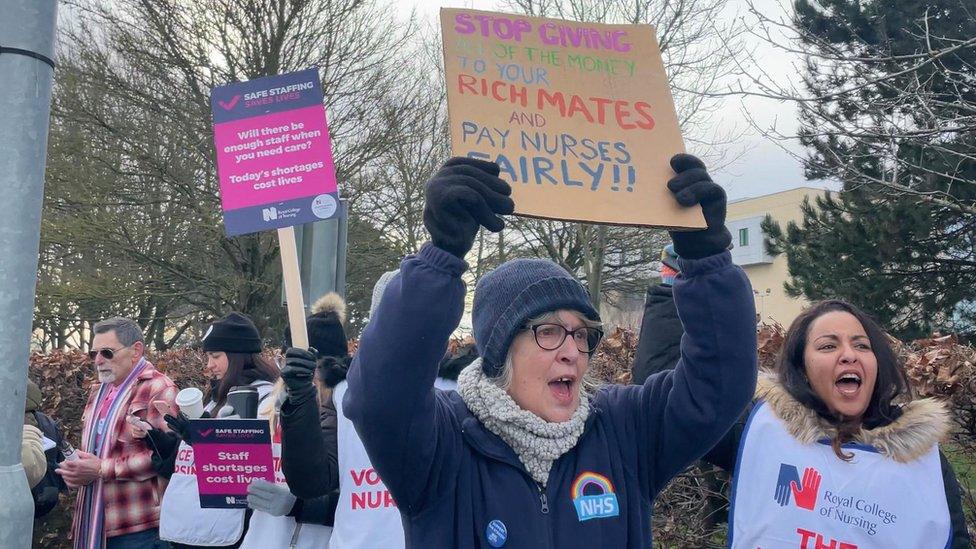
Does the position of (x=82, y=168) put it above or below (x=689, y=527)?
above

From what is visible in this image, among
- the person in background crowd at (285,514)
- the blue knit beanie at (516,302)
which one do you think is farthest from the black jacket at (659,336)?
the person in background crowd at (285,514)

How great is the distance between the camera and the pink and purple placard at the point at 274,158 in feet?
12.1

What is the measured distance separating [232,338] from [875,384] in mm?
3052

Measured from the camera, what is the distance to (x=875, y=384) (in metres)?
3.00

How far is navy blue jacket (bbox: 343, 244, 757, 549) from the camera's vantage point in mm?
1761

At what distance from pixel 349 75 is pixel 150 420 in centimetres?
1158

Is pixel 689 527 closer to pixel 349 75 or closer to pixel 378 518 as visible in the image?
pixel 378 518

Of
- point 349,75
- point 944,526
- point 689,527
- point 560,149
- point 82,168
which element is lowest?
point 689,527

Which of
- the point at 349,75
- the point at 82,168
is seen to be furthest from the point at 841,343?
the point at 82,168

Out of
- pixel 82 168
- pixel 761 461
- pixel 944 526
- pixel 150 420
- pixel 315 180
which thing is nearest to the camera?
pixel 944 526

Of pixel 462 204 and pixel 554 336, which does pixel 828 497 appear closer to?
pixel 554 336

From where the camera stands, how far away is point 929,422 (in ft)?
9.25

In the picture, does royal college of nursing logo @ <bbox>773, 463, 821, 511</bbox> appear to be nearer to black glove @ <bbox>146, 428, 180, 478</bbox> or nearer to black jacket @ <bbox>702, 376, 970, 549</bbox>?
black jacket @ <bbox>702, 376, 970, 549</bbox>

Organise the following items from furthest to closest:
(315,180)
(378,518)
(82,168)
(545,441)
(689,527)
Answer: (82,168) < (689,527) < (315,180) < (378,518) < (545,441)
